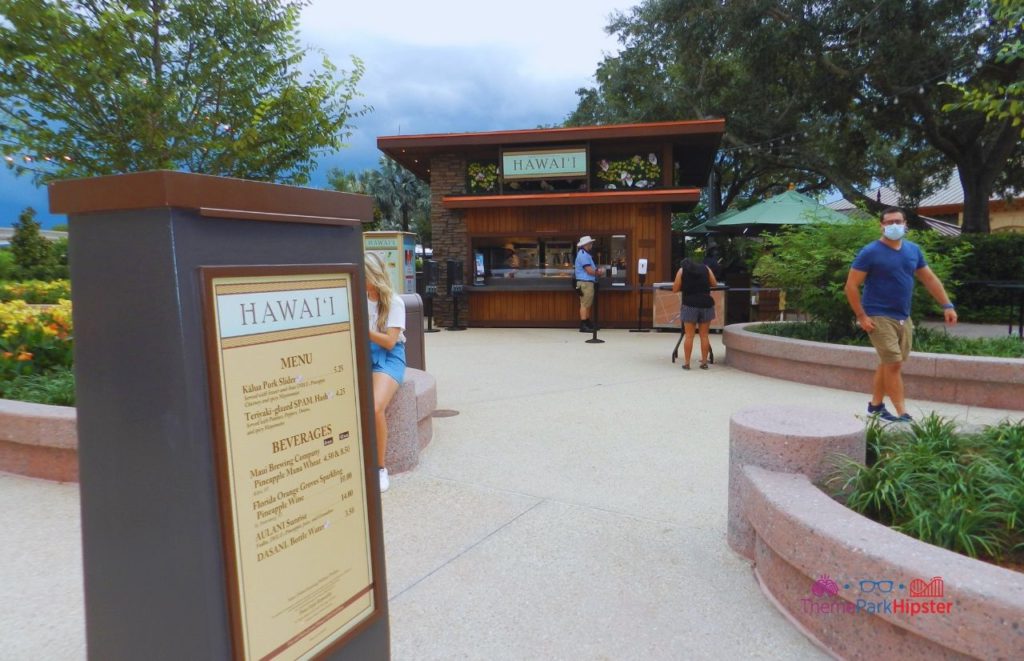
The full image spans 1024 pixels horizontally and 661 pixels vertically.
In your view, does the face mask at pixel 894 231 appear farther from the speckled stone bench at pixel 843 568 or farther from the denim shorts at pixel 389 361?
the denim shorts at pixel 389 361

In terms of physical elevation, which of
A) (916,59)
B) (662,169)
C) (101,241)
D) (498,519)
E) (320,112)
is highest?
(916,59)

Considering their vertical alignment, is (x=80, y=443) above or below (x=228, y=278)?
below

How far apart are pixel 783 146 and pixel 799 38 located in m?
5.98

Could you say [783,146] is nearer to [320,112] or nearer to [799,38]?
[799,38]

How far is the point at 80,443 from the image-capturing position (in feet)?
5.89

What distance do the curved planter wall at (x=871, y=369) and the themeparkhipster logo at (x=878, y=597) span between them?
5552 millimetres

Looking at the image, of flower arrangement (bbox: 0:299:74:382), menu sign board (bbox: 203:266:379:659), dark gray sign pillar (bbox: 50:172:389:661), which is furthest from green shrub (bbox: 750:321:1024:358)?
flower arrangement (bbox: 0:299:74:382)

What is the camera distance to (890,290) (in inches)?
226

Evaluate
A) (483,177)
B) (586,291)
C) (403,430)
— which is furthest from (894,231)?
(483,177)

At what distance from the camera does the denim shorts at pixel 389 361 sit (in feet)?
15.2

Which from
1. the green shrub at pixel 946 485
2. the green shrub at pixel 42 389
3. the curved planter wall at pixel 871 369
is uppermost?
the green shrub at pixel 42 389

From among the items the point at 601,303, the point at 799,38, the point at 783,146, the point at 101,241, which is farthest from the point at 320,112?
the point at 783,146

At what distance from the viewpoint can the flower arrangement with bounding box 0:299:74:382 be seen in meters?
5.88

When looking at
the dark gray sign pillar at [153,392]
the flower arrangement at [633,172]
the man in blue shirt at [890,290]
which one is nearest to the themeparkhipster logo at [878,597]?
the dark gray sign pillar at [153,392]
